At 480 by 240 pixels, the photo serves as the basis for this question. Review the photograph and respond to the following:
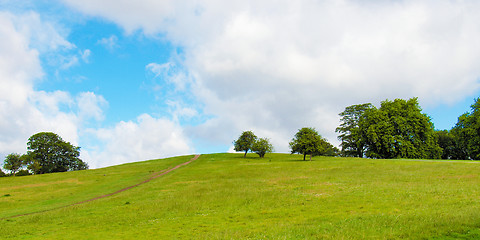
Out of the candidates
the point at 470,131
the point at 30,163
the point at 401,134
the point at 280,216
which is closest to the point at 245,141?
the point at 401,134

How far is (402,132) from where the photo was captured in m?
81.7

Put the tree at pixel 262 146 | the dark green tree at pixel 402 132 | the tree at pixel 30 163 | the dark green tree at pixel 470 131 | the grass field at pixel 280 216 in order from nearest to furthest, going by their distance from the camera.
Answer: the grass field at pixel 280 216 → the dark green tree at pixel 470 131 → the dark green tree at pixel 402 132 → the tree at pixel 30 163 → the tree at pixel 262 146

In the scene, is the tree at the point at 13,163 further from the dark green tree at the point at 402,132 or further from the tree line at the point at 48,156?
the dark green tree at the point at 402,132

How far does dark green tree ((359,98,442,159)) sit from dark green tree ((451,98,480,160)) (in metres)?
7.32

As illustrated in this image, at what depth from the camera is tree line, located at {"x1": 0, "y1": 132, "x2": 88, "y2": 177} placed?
91.0 m

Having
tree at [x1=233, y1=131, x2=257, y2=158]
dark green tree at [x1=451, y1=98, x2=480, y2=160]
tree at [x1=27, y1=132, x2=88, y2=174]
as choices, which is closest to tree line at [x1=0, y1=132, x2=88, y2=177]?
tree at [x1=27, y1=132, x2=88, y2=174]

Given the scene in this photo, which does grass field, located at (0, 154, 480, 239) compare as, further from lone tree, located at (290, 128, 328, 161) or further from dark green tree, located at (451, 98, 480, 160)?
dark green tree, located at (451, 98, 480, 160)

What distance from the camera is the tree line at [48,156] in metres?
91.0

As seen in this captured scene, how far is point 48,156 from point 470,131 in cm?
14404

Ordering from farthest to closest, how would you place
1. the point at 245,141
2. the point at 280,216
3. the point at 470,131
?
1. the point at 245,141
2. the point at 470,131
3. the point at 280,216

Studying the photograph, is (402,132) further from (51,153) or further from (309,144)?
(51,153)

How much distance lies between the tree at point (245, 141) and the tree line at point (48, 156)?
69608 millimetres

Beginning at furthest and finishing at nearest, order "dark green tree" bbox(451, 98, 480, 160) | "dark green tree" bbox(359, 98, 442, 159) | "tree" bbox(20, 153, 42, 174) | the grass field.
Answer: "tree" bbox(20, 153, 42, 174)
"dark green tree" bbox(359, 98, 442, 159)
"dark green tree" bbox(451, 98, 480, 160)
the grass field

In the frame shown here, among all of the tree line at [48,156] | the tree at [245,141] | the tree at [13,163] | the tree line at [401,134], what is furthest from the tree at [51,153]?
the tree line at [401,134]
